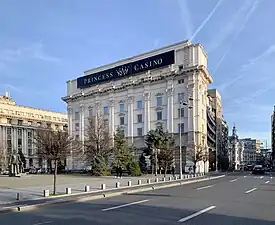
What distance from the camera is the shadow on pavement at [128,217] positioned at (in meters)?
11.0

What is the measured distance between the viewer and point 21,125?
11631cm

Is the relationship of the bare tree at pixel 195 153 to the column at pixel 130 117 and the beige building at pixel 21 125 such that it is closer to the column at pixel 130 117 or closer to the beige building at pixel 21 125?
the column at pixel 130 117

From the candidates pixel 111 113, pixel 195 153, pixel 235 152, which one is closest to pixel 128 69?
pixel 111 113

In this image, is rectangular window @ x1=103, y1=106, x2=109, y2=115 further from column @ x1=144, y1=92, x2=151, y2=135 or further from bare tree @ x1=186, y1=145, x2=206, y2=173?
bare tree @ x1=186, y1=145, x2=206, y2=173

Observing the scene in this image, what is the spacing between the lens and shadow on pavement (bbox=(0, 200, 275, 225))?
432 inches

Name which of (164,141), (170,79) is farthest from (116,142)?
(170,79)

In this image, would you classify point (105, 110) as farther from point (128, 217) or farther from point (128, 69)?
point (128, 217)

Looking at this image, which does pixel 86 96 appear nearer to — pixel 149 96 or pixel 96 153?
pixel 149 96

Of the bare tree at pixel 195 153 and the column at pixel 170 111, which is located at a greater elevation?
the column at pixel 170 111

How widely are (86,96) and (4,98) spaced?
37271 mm

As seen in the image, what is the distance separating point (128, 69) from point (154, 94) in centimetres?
1203

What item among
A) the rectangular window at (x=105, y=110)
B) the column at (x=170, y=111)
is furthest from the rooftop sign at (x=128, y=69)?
the rectangular window at (x=105, y=110)

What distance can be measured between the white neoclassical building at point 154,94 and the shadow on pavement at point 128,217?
183ft

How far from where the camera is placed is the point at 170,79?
266 ft
